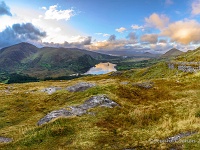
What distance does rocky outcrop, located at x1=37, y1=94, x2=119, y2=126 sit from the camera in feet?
148

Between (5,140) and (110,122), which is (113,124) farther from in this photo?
(5,140)

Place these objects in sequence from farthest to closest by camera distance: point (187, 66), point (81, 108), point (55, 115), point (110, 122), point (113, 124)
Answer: point (187, 66), point (81, 108), point (55, 115), point (110, 122), point (113, 124)

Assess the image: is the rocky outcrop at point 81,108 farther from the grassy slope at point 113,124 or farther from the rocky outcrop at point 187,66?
the rocky outcrop at point 187,66

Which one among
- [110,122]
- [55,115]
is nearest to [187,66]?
[110,122]

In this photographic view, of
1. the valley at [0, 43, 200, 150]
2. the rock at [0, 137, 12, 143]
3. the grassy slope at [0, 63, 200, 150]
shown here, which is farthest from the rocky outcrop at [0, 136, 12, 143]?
the grassy slope at [0, 63, 200, 150]

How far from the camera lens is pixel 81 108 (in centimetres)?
4934

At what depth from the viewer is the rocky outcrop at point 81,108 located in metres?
45.2

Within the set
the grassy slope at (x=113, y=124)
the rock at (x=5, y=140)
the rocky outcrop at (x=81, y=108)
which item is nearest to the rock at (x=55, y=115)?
the rocky outcrop at (x=81, y=108)

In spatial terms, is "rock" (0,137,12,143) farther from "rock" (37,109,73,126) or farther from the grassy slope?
"rock" (37,109,73,126)

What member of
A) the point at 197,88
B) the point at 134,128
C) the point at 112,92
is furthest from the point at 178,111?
the point at 197,88

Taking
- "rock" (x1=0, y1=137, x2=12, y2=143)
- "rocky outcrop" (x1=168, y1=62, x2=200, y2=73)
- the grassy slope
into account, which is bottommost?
"rock" (x1=0, y1=137, x2=12, y2=143)

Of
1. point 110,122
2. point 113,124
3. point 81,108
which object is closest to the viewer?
point 113,124

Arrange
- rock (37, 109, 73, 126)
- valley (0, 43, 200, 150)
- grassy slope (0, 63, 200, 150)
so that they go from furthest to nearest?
rock (37, 109, 73, 126) → grassy slope (0, 63, 200, 150) → valley (0, 43, 200, 150)

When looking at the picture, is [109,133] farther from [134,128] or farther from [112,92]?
[112,92]
